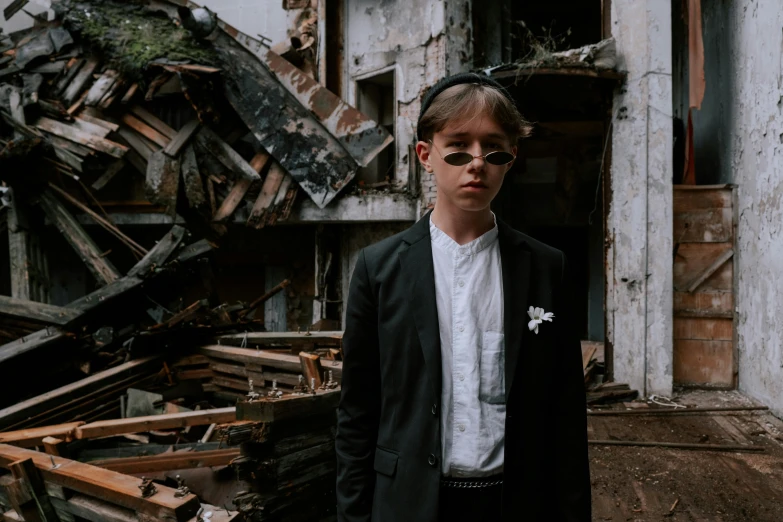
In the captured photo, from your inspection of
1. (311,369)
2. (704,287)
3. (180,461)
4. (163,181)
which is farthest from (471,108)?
(163,181)

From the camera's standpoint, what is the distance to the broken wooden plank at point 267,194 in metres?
9.78

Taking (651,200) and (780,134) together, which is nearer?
(780,134)

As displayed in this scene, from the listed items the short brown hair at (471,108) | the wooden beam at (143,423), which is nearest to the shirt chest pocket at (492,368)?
the short brown hair at (471,108)

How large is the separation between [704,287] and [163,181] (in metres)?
8.93

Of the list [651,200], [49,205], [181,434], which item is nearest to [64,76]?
[49,205]

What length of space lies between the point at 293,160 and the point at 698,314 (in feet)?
22.7

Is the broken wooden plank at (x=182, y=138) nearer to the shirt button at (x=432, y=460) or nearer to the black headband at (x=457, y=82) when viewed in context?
the black headband at (x=457, y=82)

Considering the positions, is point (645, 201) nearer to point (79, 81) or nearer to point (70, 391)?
point (70, 391)

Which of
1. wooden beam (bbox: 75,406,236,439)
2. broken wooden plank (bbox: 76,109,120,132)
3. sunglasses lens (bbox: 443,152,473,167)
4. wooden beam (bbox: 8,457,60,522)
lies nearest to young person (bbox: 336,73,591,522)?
sunglasses lens (bbox: 443,152,473,167)

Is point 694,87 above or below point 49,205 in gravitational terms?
above

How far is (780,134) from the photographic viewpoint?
5.95m

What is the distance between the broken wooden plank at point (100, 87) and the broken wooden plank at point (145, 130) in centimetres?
54

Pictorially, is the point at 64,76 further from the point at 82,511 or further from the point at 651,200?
the point at 651,200

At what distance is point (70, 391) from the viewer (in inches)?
217
